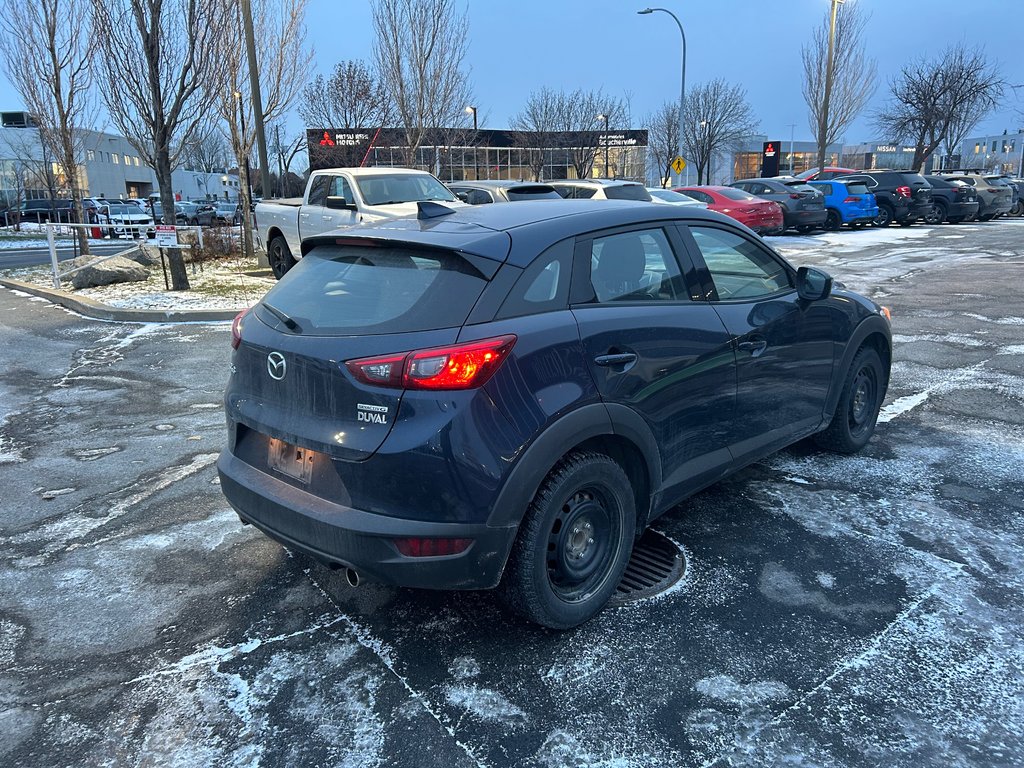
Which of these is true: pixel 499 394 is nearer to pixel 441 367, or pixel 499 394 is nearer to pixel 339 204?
pixel 441 367

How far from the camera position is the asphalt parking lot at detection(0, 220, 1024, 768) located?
8.20 ft

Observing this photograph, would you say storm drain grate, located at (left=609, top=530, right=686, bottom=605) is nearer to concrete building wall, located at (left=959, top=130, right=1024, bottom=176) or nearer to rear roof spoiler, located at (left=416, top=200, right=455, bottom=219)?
rear roof spoiler, located at (left=416, top=200, right=455, bottom=219)

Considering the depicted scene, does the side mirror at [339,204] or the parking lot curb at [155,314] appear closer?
the parking lot curb at [155,314]

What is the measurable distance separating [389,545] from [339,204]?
889 centimetres

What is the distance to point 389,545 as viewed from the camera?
266 centimetres

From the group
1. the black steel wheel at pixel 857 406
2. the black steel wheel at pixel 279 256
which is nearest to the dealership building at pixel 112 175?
the black steel wheel at pixel 279 256

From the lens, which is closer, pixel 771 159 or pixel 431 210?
pixel 431 210

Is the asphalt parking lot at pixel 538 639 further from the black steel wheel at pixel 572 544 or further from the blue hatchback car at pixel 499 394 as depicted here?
the blue hatchback car at pixel 499 394

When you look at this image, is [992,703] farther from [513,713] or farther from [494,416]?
[494,416]

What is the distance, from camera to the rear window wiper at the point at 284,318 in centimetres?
304

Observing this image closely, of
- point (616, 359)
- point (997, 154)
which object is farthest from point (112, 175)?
point (997, 154)

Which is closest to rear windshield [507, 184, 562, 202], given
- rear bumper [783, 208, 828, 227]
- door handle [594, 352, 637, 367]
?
door handle [594, 352, 637, 367]

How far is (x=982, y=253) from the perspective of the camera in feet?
54.6

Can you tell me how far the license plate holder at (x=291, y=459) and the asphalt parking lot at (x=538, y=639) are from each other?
70 cm
